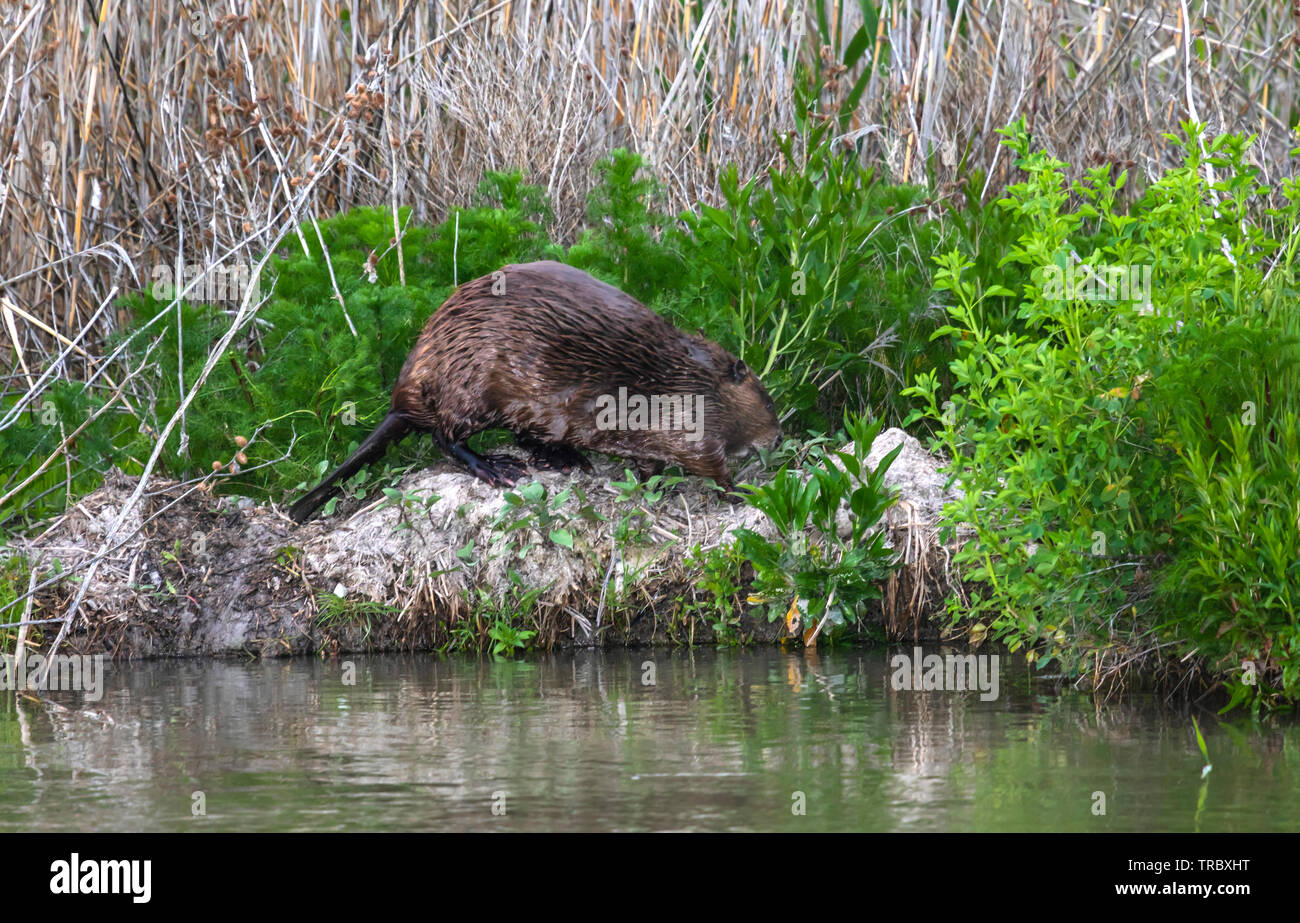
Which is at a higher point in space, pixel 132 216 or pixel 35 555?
pixel 132 216

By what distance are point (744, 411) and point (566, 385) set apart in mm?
675

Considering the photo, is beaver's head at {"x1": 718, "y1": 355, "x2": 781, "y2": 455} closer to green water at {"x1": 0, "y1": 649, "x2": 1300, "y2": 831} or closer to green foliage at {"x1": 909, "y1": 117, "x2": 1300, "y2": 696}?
green water at {"x1": 0, "y1": 649, "x2": 1300, "y2": 831}

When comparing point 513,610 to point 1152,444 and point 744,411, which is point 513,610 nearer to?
point 744,411

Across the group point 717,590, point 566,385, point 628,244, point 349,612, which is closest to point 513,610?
point 349,612

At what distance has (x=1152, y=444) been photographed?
3992 millimetres

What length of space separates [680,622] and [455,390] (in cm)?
121

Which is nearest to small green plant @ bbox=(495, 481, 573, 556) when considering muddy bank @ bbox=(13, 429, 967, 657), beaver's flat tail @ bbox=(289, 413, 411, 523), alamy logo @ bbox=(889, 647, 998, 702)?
muddy bank @ bbox=(13, 429, 967, 657)

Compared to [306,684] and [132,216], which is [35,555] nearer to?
[306,684]

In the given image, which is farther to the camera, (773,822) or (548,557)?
(548,557)

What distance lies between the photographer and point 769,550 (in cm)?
514

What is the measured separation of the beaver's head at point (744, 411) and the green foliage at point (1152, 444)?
4.84 feet
